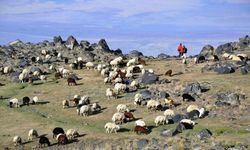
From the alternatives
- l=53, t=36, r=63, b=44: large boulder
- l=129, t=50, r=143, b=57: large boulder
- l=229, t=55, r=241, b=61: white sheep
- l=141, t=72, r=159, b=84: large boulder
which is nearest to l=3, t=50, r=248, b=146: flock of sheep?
l=229, t=55, r=241, b=61: white sheep

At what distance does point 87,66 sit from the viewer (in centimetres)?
7131

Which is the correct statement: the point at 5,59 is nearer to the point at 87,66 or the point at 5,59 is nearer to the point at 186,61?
the point at 87,66

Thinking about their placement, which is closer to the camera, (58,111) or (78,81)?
(58,111)

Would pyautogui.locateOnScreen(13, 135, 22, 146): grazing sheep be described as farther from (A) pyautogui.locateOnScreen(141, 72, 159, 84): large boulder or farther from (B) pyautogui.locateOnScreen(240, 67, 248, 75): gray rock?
(B) pyautogui.locateOnScreen(240, 67, 248, 75): gray rock

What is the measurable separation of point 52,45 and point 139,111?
51581 millimetres

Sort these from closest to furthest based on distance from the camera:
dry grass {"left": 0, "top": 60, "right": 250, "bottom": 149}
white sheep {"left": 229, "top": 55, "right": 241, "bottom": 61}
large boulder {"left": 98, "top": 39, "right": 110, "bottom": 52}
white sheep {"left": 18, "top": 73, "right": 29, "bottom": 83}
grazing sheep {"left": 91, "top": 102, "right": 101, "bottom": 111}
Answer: dry grass {"left": 0, "top": 60, "right": 250, "bottom": 149} < grazing sheep {"left": 91, "top": 102, "right": 101, "bottom": 111} < white sheep {"left": 18, "top": 73, "right": 29, "bottom": 83} < white sheep {"left": 229, "top": 55, "right": 241, "bottom": 61} < large boulder {"left": 98, "top": 39, "right": 110, "bottom": 52}

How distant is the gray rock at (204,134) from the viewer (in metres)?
35.3

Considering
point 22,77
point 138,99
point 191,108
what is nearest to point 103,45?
point 22,77

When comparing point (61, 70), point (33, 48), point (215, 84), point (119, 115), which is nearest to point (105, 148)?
point (119, 115)

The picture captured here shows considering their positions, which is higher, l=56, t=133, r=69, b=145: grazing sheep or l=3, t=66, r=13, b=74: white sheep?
l=3, t=66, r=13, b=74: white sheep

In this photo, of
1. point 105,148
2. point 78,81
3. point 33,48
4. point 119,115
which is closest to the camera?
point 105,148

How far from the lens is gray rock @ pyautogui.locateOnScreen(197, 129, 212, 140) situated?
3528 cm

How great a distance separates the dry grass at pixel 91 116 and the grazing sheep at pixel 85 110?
1.88 feet

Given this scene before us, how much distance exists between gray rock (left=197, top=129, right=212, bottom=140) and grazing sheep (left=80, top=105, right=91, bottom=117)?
14464 millimetres
